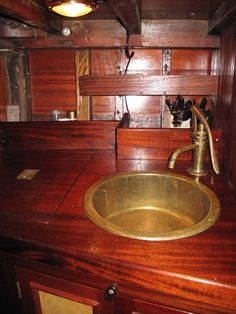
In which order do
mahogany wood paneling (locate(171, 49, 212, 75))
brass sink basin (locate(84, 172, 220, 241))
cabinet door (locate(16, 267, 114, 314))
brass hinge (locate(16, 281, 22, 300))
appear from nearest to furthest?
cabinet door (locate(16, 267, 114, 314)) → brass hinge (locate(16, 281, 22, 300)) → brass sink basin (locate(84, 172, 220, 241)) → mahogany wood paneling (locate(171, 49, 212, 75))

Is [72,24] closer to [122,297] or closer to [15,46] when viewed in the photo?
[15,46]

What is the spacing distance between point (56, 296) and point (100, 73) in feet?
5.24

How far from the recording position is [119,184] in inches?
52.6

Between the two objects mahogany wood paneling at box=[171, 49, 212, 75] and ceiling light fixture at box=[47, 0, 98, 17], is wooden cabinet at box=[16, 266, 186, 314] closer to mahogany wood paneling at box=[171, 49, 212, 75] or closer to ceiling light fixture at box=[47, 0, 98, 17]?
ceiling light fixture at box=[47, 0, 98, 17]

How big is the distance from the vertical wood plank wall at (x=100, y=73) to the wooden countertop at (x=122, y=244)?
89 cm

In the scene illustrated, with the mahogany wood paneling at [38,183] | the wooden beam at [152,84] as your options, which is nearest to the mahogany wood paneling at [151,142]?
the mahogany wood paneling at [38,183]

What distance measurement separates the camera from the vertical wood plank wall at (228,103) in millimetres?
1366

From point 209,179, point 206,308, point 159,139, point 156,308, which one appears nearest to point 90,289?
point 156,308

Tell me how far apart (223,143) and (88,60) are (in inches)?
46.6

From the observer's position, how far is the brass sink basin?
118cm

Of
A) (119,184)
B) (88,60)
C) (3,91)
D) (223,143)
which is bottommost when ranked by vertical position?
(119,184)

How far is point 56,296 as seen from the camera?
0.88 m

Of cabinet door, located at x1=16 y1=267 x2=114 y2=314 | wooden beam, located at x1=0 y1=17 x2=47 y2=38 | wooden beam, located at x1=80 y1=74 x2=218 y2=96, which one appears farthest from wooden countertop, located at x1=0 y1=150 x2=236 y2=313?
wooden beam, located at x1=0 y1=17 x2=47 y2=38

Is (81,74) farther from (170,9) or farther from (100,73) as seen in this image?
(170,9)
